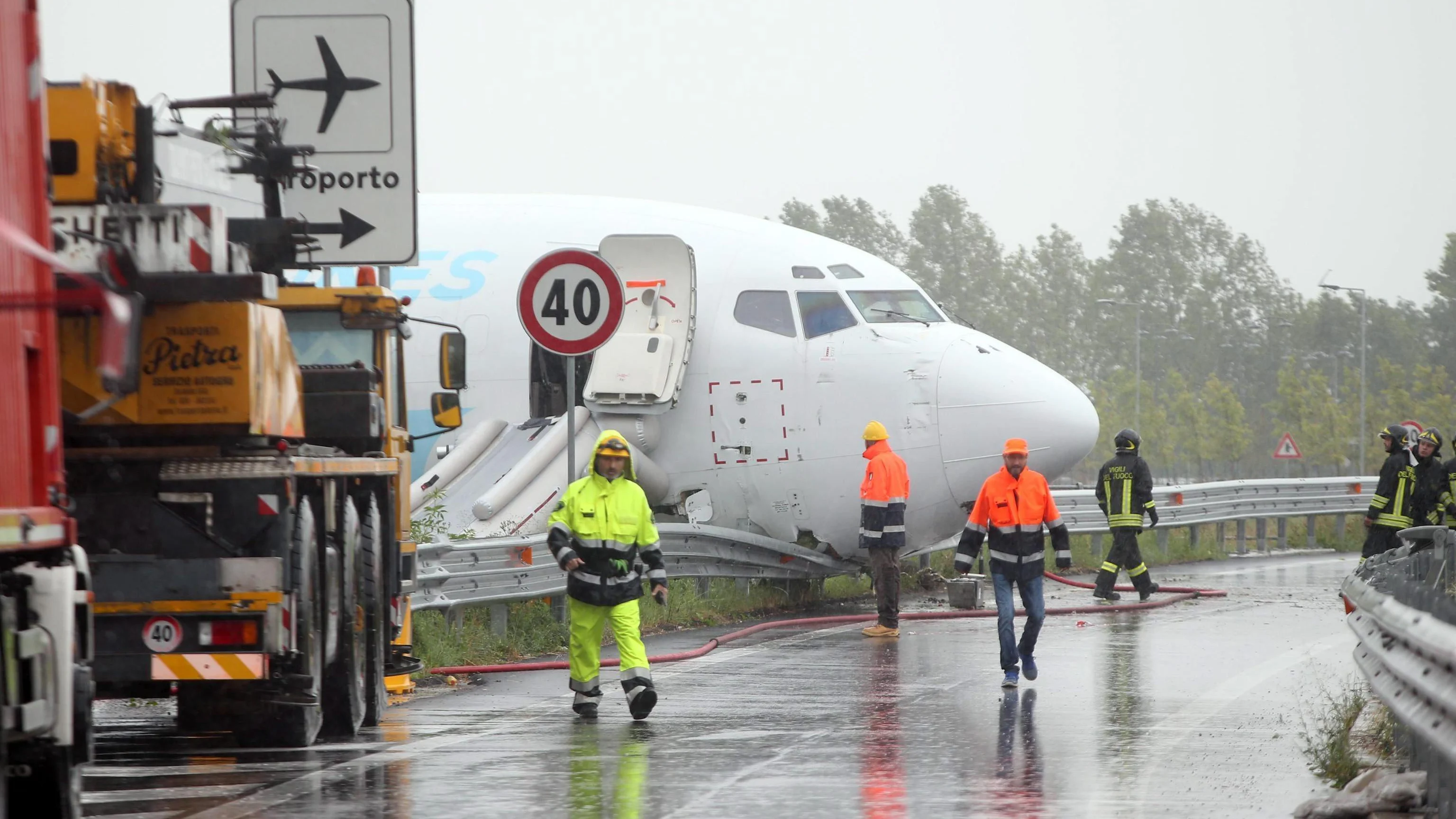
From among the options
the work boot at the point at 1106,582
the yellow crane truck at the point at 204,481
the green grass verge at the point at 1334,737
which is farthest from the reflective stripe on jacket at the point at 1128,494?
the yellow crane truck at the point at 204,481

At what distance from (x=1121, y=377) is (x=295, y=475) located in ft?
276

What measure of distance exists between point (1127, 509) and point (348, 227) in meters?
9.85

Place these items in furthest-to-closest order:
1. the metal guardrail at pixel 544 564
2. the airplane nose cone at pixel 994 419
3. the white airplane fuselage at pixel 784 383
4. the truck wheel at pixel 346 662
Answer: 1. the white airplane fuselage at pixel 784 383
2. the airplane nose cone at pixel 994 419
3. the metal guardrail at pixel 544 564
4. the truck wheel at pixel 346 662

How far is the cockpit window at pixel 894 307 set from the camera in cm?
1781

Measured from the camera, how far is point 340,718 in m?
10.4

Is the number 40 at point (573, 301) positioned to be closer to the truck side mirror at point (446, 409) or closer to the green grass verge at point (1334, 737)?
the truck side mirror at point (446, 409)

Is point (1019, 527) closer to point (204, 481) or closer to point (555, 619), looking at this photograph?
point (555, 619)

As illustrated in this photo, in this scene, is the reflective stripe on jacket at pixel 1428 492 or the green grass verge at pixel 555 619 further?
the reflective stripe on jacket at pixel 1428 492

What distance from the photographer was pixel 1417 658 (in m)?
6.95

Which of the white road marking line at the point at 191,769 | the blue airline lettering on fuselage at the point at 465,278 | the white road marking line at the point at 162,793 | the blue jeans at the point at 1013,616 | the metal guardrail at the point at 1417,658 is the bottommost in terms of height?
the white road marking line at the point at 191,769

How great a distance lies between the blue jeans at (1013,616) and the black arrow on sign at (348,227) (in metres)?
4.55

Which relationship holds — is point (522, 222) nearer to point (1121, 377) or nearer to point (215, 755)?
point (215, 755)

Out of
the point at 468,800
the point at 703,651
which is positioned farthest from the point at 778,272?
the point at 468,800

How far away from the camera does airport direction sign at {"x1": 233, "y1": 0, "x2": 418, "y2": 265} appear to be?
1242cm
